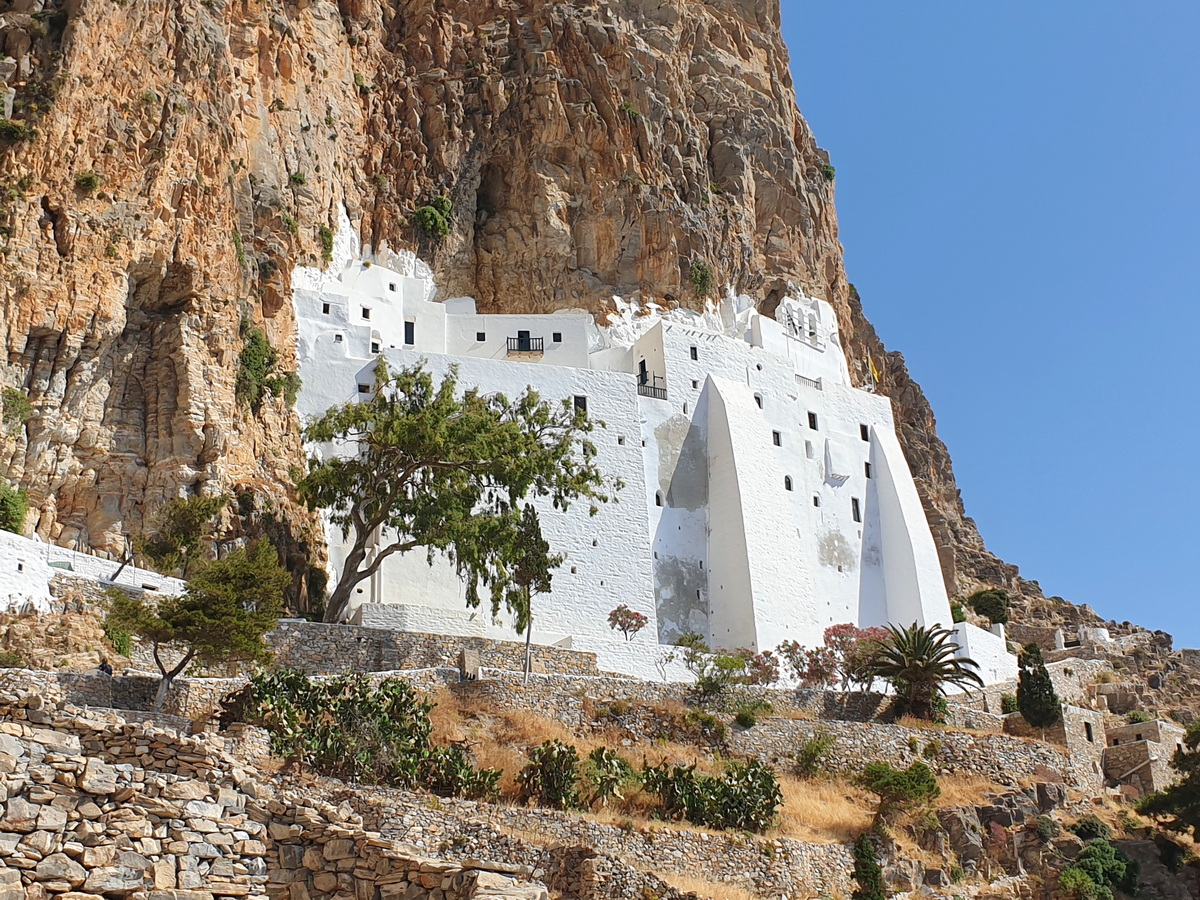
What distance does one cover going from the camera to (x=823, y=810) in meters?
27.2

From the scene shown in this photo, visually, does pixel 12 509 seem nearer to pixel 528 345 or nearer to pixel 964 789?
pixel 528 345

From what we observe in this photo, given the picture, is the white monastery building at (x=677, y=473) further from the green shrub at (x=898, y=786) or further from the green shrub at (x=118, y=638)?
the green shrub at (x=118, y=638)

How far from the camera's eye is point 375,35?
5341 cm

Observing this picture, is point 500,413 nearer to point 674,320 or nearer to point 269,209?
point 269,209

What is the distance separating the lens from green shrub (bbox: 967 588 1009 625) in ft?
197

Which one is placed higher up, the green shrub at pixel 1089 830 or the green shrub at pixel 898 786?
the green shrub at pixel 898 786

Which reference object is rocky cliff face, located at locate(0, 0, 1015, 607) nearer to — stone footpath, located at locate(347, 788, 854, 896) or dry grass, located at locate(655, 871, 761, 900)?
stone footpath, located at locate(347, 788, 854, 896)

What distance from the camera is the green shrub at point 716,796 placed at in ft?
77.8

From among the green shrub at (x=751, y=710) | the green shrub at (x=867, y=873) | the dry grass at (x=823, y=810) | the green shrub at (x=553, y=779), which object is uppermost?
the green shrub at (x=751, y=710)

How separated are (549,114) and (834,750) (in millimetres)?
30860

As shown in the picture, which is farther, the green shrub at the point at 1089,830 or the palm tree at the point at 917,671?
the palm tree at the point at 917,671

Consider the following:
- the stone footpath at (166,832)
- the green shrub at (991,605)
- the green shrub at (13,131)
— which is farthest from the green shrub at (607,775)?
the green shrub at (991,605)

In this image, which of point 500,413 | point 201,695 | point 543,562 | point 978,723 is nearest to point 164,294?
point 500,413

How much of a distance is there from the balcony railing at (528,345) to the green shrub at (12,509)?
2021cm
